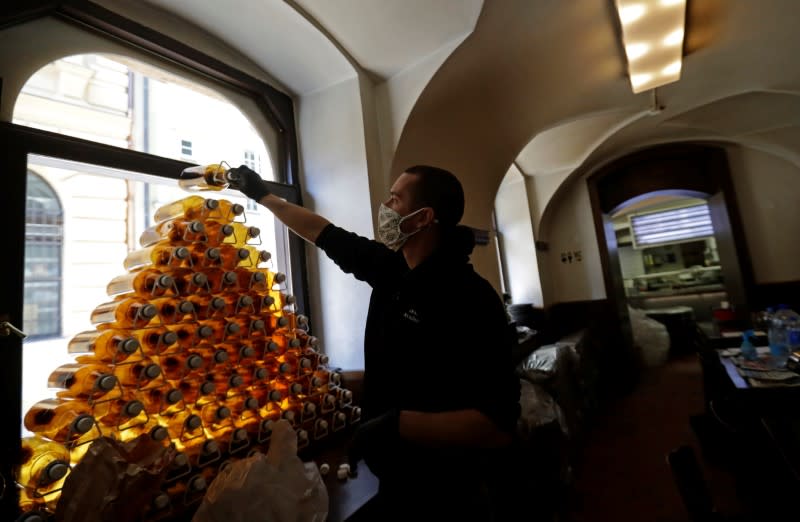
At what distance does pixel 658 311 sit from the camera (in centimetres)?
671

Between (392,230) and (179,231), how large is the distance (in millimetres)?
698

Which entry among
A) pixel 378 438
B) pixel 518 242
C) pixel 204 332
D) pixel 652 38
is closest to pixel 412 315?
pixel 378 438

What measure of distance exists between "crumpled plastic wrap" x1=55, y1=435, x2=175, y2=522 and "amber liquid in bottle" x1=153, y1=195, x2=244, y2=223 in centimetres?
69

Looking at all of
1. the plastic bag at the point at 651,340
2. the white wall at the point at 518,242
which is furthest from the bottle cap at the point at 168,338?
the plastic bag at the point at 651,340

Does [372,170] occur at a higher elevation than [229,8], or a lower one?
lower

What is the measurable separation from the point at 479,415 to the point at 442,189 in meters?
0.64

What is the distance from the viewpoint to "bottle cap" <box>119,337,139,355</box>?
0.94 meters

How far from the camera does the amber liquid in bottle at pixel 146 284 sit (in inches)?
41.3

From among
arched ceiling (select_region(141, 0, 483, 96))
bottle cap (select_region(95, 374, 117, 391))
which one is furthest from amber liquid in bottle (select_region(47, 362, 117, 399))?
arched ceiling (select_region(141, 0, 483, 96))

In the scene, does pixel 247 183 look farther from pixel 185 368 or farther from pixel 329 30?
pixel 329 30

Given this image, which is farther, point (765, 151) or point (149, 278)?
point (765, 151)

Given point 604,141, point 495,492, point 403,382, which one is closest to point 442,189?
point 403,382

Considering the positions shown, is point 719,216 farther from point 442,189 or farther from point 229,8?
point 229,8

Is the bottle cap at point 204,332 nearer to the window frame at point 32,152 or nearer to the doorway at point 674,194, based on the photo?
the window frame at point 32,152
